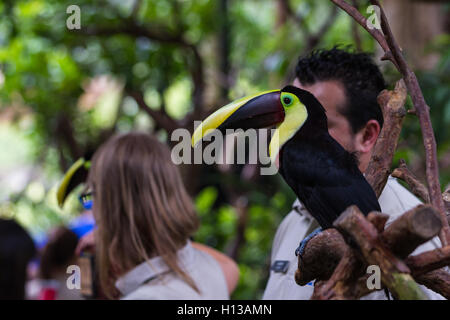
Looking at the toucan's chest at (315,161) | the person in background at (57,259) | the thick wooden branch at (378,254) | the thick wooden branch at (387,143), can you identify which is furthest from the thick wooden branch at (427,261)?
the person in background at (57,259)

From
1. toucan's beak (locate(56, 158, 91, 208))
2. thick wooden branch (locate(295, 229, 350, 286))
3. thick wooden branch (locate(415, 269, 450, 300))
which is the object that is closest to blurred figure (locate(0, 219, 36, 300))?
toucan's beak (locate(56, 158, 91, 208))

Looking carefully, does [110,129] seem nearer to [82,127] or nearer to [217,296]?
[82,127]

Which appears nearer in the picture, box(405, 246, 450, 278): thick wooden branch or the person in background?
box(405, 246, 450, 278): thick wooden branch

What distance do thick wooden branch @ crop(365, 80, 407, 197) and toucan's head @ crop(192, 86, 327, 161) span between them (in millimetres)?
155

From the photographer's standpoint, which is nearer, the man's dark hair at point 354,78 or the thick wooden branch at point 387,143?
the thick wooden branch at point 387,143

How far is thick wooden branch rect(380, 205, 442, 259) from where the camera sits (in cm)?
53

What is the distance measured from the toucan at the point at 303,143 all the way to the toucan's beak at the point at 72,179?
2.74ft

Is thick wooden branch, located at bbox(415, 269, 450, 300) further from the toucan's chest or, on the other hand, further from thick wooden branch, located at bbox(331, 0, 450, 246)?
the toucan's chest

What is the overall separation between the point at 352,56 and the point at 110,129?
7.66 ft

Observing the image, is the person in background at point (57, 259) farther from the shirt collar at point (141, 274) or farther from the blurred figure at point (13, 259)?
the shirt collar at point (141, 274)

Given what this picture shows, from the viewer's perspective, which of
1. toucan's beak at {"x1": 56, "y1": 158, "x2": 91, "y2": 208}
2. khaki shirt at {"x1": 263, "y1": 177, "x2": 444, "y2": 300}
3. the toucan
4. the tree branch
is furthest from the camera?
the tree branch

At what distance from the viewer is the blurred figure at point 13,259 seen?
167cm

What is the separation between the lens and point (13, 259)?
1724 mm
